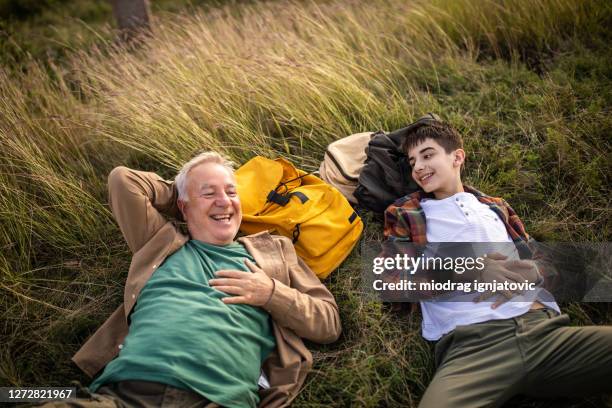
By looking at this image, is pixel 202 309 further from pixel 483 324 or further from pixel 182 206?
pixel 483 324

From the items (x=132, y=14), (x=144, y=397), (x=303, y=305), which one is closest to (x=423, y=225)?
(x=303, y=305)

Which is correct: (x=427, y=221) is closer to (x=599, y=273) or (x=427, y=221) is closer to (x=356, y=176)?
(x=356, y=176)

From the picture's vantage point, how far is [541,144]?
15.2ft

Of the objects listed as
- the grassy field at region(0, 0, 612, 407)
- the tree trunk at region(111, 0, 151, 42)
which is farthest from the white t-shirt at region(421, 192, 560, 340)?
the tree trunk at region(111, 0, 151, 42)

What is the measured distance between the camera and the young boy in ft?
9.19

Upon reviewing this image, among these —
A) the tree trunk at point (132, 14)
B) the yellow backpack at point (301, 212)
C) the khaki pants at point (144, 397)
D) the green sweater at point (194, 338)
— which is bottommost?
the khaki pants at point (144, 397)

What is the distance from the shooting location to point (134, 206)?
321 centimetres

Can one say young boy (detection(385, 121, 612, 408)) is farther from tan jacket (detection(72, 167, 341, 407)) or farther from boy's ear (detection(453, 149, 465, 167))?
tan jacket (detection(72, 167, 341, 407))

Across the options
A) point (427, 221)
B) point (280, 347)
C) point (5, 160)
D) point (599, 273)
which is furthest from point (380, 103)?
point (5, 160)

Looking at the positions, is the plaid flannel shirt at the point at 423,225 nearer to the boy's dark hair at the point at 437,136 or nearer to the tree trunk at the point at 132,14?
the boy's dark hair at the point at 437,136

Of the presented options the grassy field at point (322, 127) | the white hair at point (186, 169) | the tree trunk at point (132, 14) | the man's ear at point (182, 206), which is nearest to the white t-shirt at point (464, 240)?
the grassy field at point (322, 127)

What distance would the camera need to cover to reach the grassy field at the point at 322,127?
3.54m

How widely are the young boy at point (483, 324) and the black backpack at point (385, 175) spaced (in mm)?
253

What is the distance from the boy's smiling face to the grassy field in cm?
75
